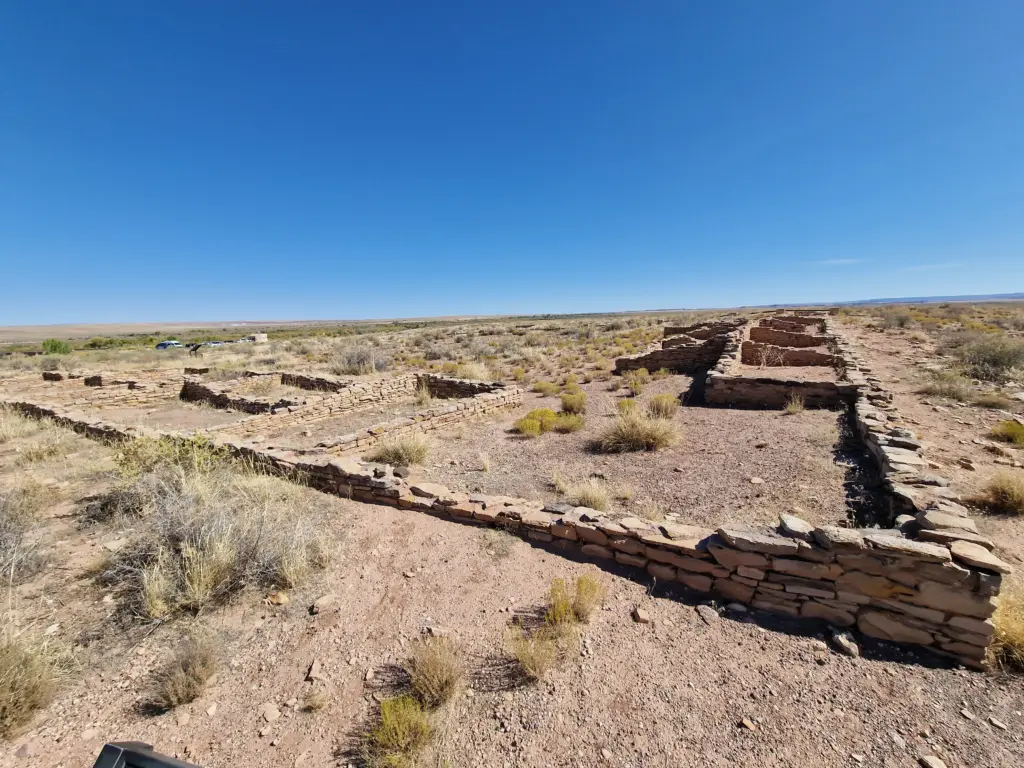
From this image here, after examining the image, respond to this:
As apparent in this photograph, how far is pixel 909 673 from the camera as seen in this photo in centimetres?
266

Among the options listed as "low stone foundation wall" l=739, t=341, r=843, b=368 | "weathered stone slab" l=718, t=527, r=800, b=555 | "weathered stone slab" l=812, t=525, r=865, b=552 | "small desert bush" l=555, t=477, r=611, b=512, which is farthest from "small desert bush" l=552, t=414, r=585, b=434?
"low stone foundation wall" l=739, t=341, r=843, b=368

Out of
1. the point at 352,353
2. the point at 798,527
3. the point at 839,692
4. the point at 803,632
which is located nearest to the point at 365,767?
the point at 839,692

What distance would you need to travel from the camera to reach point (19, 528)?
389cm

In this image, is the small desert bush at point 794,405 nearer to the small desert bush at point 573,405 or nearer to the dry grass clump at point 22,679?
the small desert bush at point 573,405

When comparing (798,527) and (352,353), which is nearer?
(798,527)

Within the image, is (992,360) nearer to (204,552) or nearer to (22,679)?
(204,552)

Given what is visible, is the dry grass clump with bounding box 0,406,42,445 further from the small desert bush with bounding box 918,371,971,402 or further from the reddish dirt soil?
the small desert bush with bounding box 918,371,971,402

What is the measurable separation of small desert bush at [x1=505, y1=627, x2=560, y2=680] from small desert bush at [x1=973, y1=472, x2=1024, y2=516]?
16.0ft

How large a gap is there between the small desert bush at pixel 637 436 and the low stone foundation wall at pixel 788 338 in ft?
45.6

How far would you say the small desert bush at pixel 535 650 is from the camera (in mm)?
2586

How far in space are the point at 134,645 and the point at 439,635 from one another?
207 cm

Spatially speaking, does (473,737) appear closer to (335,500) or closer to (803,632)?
(803,632)

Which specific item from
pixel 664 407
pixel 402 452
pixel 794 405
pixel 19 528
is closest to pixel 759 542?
pixel 402 452

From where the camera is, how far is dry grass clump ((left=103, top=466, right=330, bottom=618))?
3.22 m
